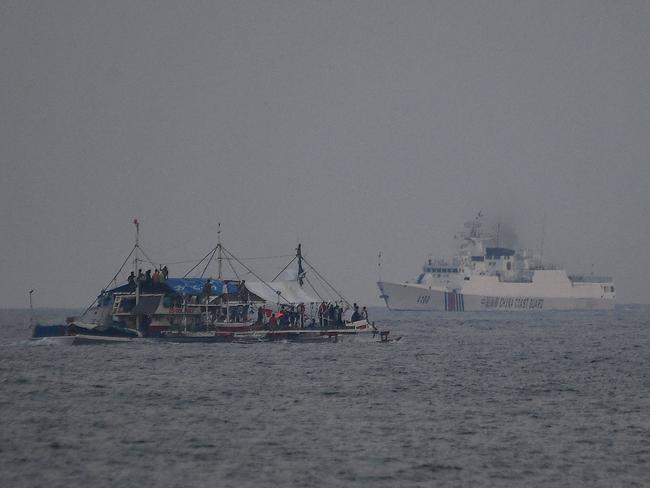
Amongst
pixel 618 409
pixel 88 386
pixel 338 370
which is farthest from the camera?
pixel 338 370

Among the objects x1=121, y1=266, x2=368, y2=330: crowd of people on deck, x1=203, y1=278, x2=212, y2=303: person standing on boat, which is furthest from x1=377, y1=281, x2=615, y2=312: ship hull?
x1=203, y1=278, x2=212, y2=303: person standing on boat

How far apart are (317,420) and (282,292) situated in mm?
40822

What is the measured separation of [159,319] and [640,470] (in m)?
43.9

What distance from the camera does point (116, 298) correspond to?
68.1 meters

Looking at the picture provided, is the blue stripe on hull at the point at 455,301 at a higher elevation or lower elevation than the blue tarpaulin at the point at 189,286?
higher

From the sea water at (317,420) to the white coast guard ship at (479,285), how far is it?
120 m

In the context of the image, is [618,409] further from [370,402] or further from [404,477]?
[404,477]

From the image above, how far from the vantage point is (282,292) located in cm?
7650

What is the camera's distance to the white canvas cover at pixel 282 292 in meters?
73.8

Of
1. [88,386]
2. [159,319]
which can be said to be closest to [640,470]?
[88,386]

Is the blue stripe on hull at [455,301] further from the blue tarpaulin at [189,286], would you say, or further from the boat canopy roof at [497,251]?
the blue tarpaulin at [189,286]

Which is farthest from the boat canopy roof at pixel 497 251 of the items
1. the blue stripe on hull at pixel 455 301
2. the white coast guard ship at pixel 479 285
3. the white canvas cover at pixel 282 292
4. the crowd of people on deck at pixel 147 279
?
the crowd of people on deck at pixel 147 279

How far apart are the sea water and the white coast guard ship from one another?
120194 mm

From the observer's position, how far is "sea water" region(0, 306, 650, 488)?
27.2 metres
